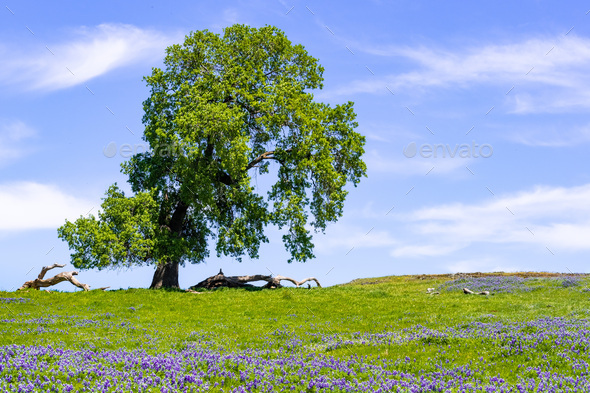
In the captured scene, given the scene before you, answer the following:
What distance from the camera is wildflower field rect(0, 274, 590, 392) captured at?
11086mm

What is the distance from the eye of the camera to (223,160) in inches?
1320

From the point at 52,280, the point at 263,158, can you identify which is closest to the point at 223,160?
the point at 263,158

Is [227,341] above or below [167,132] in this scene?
below

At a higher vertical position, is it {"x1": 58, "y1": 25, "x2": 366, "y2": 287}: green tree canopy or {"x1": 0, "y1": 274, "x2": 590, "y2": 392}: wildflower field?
{"x1": 58, "y1": 25, "x2": 366, "y2": 287}: green tree canopy

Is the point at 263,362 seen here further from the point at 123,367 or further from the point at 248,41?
the point at 248,41

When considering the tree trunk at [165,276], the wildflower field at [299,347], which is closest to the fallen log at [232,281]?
the tree trunk at [165,276]

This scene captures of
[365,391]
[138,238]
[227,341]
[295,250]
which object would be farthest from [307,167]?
[365,391]

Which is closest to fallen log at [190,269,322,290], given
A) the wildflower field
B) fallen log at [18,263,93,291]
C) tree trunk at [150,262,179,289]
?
tree trunk at [150,262,179,289]

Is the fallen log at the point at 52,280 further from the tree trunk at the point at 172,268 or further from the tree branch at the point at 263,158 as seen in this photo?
the tree branch at the point at 263,158

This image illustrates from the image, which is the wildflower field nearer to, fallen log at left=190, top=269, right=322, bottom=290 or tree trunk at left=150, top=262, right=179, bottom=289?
tree trunk at left=150, top=262, right=179, bottom=289

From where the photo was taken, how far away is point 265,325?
67.6 feet

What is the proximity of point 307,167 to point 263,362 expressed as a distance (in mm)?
24497

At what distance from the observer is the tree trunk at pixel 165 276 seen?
123 feet

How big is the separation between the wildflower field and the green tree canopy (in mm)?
8062
